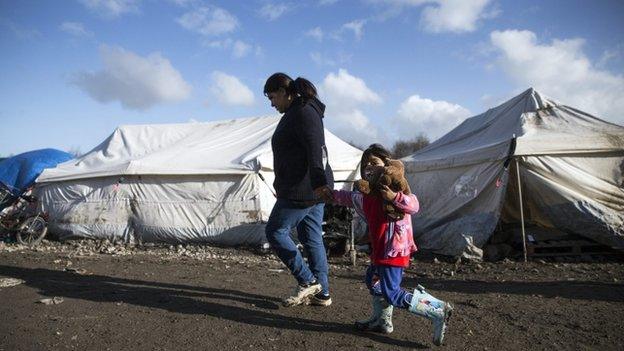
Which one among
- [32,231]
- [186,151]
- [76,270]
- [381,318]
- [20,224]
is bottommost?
[32,231]

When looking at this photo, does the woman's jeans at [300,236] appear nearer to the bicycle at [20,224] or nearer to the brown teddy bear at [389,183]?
the brown teddy bear at [389,183]

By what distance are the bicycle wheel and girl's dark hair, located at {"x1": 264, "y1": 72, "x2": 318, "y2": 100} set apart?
859 centimetres

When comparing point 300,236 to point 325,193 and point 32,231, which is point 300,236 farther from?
point 32,231

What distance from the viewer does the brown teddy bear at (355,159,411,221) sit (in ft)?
9.23

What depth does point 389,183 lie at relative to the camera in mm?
2814

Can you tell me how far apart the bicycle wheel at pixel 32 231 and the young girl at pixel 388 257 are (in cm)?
930

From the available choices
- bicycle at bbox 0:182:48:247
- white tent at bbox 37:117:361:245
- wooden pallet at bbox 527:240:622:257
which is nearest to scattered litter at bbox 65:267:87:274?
white tent at bbox 37:117:361:245

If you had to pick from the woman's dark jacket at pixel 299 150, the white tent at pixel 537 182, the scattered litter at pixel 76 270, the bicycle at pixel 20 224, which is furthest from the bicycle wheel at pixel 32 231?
the woman's dark jacket at pixel 299 150

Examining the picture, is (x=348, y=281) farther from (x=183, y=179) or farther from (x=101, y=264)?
(x=183, y=179)

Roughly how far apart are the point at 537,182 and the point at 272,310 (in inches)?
221

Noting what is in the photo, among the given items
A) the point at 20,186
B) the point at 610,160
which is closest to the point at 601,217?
the point at 610,160

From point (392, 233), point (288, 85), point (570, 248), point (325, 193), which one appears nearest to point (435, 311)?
point (392, 233)

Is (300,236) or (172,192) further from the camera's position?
(172,192)

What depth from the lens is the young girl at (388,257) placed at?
2764mm
